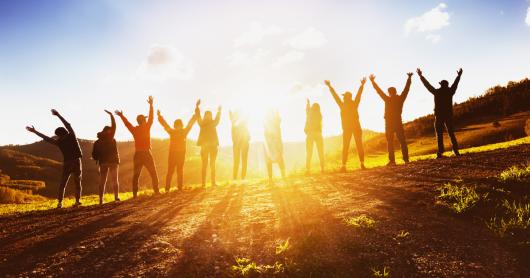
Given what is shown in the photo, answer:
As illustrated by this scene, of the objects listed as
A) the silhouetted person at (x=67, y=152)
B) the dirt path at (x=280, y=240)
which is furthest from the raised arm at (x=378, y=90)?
the silhouetted person at (x=67, y=152)

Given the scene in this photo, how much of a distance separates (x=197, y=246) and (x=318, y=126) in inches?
337

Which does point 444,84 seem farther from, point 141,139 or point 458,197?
point 141,139

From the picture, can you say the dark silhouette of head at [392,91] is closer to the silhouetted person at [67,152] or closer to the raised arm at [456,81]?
the raised arm at [456,81]

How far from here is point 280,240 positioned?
4.98 meters

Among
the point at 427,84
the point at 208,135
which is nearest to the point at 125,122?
the point at 208,135

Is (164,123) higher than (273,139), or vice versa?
(164,123)

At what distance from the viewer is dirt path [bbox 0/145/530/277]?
4.24 meters

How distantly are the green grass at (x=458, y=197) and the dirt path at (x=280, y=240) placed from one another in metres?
0.17

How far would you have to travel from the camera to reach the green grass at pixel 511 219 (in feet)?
15.5

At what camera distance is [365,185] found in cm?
812

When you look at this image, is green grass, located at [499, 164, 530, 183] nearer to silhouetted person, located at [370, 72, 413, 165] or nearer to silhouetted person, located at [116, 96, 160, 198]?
silhouetted person, located at [370, 72, 413, 165]

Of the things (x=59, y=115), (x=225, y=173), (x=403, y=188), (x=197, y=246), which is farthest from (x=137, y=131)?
(x=225, y=173)

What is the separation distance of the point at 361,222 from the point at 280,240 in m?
1.25

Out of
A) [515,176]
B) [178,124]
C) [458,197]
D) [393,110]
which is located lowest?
[458,197]
